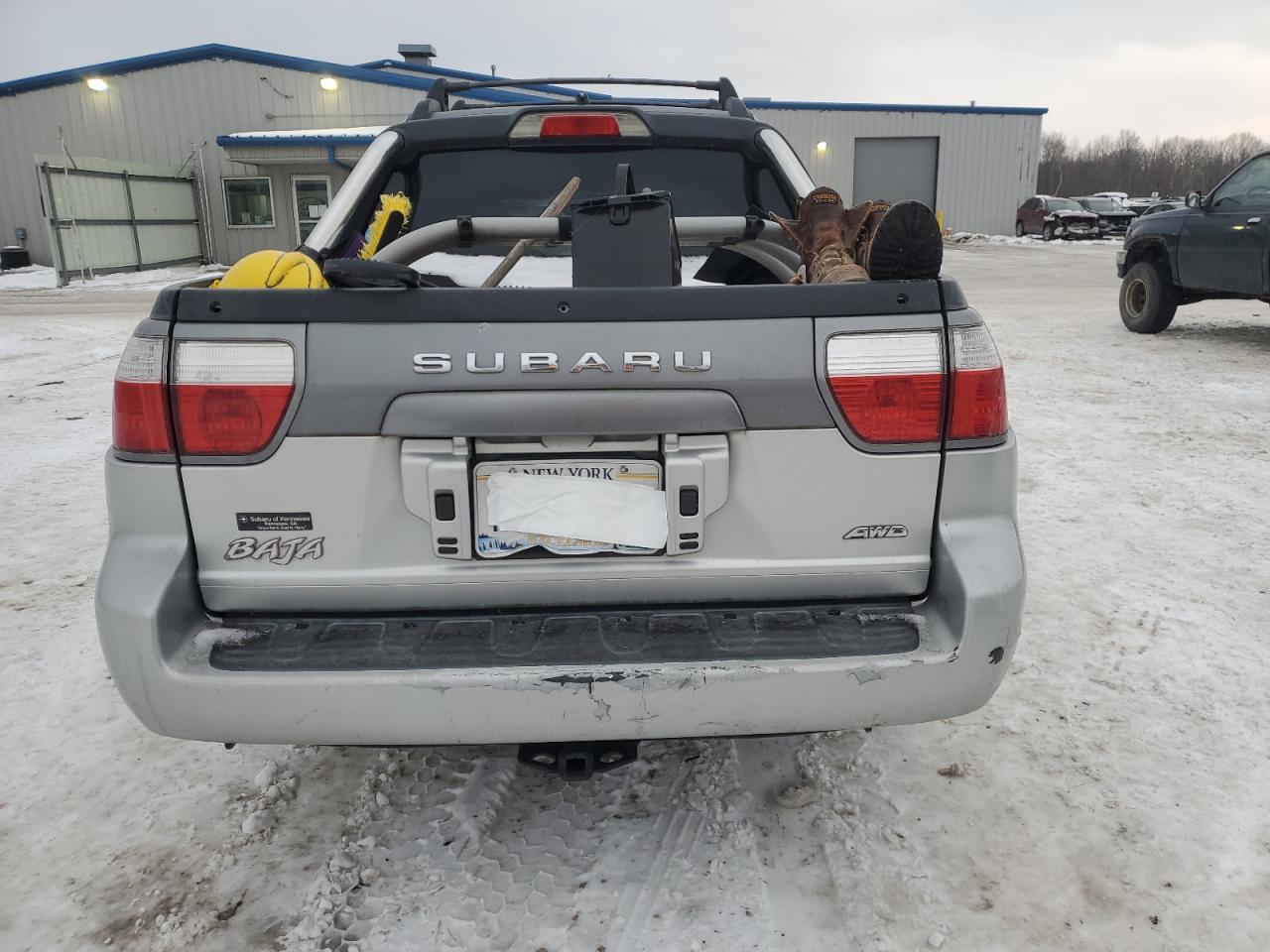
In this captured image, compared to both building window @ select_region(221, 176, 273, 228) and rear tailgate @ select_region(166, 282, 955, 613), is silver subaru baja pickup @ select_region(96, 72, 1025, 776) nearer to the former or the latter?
rear tailgate @ select_region(166, 282, 955, 613)

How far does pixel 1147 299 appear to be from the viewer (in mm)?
10562

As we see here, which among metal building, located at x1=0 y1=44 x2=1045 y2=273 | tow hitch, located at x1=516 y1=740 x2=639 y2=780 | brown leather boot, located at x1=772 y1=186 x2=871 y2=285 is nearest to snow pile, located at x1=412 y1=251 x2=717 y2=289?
brown leather boot, located at x1=772 y1=186 x2=871 y2=285

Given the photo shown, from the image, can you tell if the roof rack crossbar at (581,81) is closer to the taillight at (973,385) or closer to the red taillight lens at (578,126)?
the red taillight lens at (578,126)

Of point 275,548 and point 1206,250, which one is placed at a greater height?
point 1206,250

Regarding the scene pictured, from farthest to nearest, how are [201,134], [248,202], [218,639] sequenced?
[248,202]
[201,134]
[218,639]

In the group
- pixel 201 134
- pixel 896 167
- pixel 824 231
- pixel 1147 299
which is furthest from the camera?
pixel 896 167

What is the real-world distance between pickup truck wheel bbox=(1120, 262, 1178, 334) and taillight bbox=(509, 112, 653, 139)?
9.31 m

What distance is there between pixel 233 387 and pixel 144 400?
196 millimetres

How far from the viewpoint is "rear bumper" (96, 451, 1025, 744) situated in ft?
5.94

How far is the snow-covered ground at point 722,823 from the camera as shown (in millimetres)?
2051

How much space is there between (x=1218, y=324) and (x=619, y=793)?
474 inches

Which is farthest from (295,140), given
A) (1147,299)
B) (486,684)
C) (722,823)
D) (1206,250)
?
(486,684)

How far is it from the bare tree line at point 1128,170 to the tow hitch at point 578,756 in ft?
256

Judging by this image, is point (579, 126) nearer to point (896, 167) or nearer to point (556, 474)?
point (556, 474)
